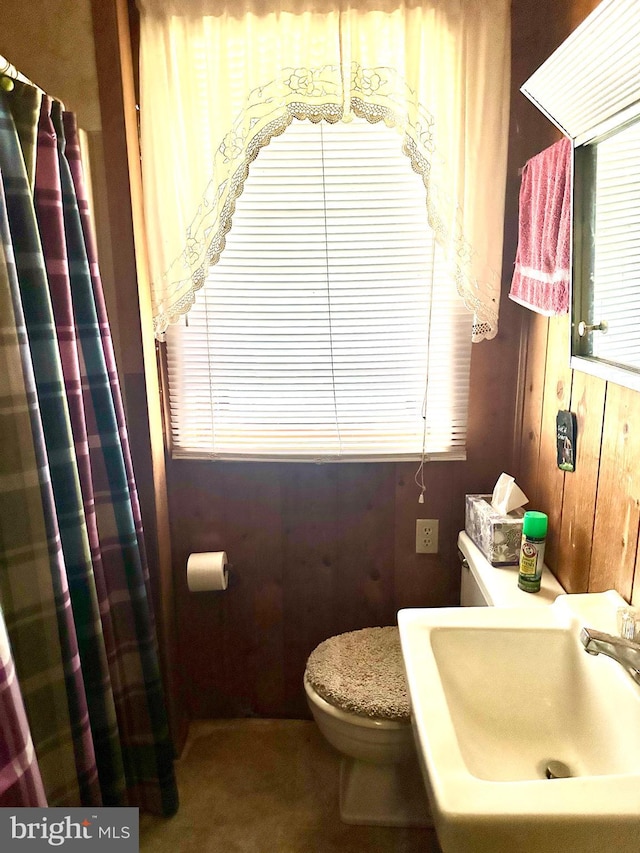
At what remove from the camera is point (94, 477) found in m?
1.49

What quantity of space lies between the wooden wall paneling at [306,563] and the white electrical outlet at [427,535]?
0.26m

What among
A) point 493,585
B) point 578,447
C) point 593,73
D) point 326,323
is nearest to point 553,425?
point 578,447

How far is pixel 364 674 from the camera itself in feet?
5.22

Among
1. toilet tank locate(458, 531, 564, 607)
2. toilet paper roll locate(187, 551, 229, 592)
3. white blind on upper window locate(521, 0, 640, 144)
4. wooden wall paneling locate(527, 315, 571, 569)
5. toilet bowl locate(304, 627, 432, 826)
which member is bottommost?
toilet bowl locate(304, 627, 432, 826)

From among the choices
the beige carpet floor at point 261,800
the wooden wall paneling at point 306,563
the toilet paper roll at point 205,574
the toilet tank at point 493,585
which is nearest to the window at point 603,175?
the toilet tank at point 493,585

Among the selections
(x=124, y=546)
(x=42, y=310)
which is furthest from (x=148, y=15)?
(x=124, y=546)

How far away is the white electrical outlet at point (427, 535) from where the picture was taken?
6.20 feet

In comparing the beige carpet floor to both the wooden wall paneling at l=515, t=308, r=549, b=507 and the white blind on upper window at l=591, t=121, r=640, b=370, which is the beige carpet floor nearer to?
the wooden wall paneling at l=515, t=308, r=549, b=507

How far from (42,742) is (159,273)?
3.82ft

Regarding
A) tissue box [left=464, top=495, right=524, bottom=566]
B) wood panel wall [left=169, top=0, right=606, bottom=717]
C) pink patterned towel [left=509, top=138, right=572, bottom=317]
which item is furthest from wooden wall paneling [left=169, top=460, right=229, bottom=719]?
pink patterned towel [left=509, top=138, right=572, bottom=317]

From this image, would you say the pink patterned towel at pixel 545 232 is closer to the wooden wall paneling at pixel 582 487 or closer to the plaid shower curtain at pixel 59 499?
the wooden wall paneling at pixel 582 487

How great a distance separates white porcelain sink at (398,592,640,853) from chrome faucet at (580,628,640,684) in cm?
4

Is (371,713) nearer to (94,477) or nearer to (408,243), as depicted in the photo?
(94,477)

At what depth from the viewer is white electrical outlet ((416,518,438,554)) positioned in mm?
1889
